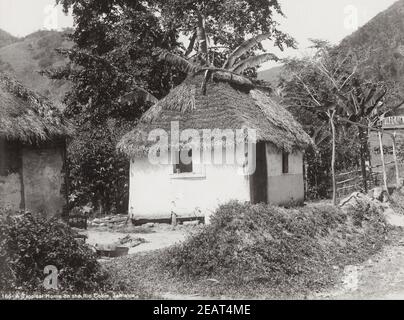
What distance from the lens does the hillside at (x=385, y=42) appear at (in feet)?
124

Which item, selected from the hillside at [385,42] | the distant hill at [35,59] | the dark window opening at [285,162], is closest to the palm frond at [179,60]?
the dark window opening at [285,162]

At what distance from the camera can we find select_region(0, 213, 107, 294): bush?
6703mm

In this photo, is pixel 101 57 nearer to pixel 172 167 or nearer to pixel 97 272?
pixel 172 167

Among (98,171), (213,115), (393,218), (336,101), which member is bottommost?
(393,218)

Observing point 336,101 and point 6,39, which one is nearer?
point 336,101

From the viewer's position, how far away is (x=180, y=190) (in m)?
15.8

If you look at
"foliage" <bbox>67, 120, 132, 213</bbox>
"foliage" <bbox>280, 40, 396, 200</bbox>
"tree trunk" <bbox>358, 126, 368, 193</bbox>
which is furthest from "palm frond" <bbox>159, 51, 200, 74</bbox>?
"tree trunk" <bbox>358, 126, 368, 193</bbox>

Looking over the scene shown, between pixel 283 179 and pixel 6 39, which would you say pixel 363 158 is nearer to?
pixel 283 179

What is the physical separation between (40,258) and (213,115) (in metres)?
9.59

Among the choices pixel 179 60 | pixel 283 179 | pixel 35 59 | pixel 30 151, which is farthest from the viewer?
pixel 35 59

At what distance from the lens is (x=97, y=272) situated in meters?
7.43

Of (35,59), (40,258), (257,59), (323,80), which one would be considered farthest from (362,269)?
(35,59)
